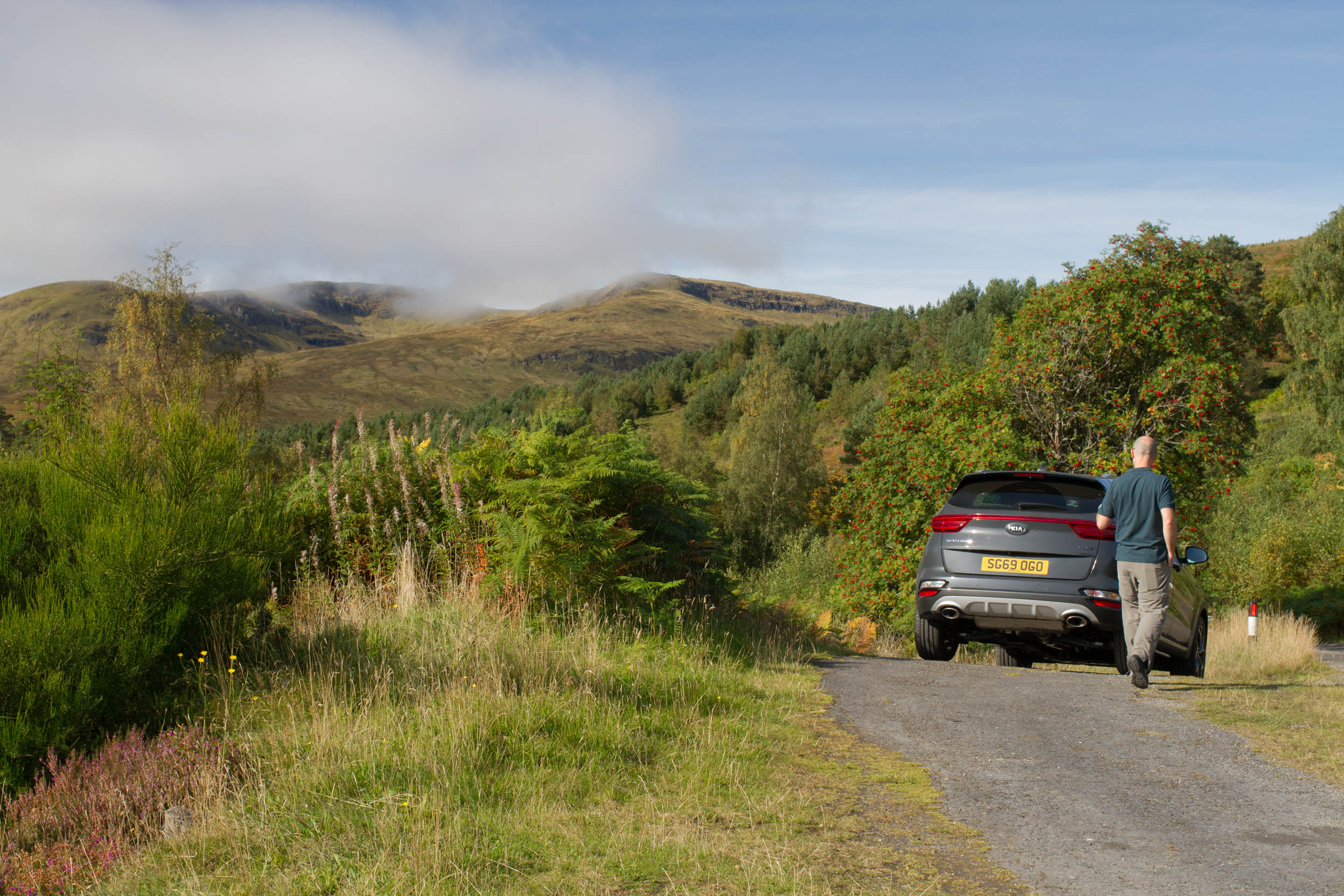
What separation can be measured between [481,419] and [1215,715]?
423 feet

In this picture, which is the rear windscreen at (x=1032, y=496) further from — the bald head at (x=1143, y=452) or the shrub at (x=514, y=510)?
the shrub at (x=514, y=510)

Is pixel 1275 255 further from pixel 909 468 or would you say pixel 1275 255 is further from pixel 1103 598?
pixel 1103 598

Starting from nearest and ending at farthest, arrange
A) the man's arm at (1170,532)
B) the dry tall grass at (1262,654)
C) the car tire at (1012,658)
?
the man's arm at (1170,532) < the dry tall grass at (1262,654) < the car tire at (1012,658)

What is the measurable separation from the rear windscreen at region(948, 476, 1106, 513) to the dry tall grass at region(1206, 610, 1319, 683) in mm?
3023

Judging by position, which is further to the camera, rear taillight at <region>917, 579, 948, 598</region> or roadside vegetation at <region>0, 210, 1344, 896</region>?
rear taillight at <region>917, 579, 948, 598</region>

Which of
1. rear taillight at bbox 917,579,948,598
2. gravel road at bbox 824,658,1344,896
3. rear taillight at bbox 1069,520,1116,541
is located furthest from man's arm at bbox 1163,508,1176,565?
A: rear taillight at bbox 917,579,948,598

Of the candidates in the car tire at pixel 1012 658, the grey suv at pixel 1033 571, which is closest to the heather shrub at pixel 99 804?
the grey suv at pixel 1033 571

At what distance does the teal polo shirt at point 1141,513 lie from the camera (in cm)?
835

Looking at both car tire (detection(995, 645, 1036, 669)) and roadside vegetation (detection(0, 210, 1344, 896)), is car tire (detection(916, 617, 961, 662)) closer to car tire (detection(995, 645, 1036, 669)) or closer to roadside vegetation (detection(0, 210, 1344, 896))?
roadside vegetation (detection(0, 210, 1344, 896))

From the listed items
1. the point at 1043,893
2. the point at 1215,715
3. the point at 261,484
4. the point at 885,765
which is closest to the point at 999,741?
the point at 885,765

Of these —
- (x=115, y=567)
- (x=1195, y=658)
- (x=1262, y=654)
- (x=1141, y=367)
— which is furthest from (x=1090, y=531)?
(x=1141, y=367)

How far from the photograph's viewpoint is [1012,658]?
12.7m

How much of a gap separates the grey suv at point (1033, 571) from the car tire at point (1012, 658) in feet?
7.44

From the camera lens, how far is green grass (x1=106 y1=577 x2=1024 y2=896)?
414 cm
